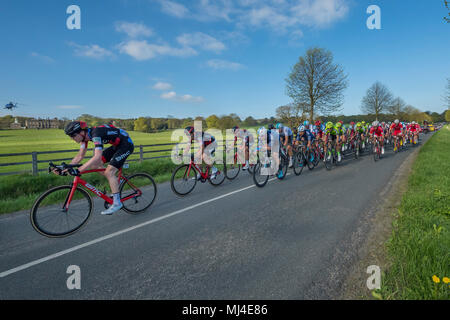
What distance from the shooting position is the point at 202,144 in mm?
6488

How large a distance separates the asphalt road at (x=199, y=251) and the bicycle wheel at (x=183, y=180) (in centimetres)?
76

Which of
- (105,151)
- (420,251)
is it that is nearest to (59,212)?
(105,151)

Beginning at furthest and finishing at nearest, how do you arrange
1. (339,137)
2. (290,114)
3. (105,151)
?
(290,114) < (339,137) < (105,151)

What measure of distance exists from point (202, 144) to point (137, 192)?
2414mm

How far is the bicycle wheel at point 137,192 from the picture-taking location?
15.4ft

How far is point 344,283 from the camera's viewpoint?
7.51 ft

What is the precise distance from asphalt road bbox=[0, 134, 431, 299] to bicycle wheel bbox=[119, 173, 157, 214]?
20 centimetres

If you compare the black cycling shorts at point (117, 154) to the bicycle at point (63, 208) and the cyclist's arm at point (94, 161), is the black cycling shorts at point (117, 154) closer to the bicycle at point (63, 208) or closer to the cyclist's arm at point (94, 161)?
the cyclist's arm at point (94, 161)

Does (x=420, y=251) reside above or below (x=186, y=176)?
below

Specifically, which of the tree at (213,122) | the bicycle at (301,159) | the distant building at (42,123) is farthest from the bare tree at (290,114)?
the distant building at (42,123)

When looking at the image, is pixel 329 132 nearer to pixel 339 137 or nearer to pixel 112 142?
pixel 339 137

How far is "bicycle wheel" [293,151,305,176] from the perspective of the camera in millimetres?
8773
